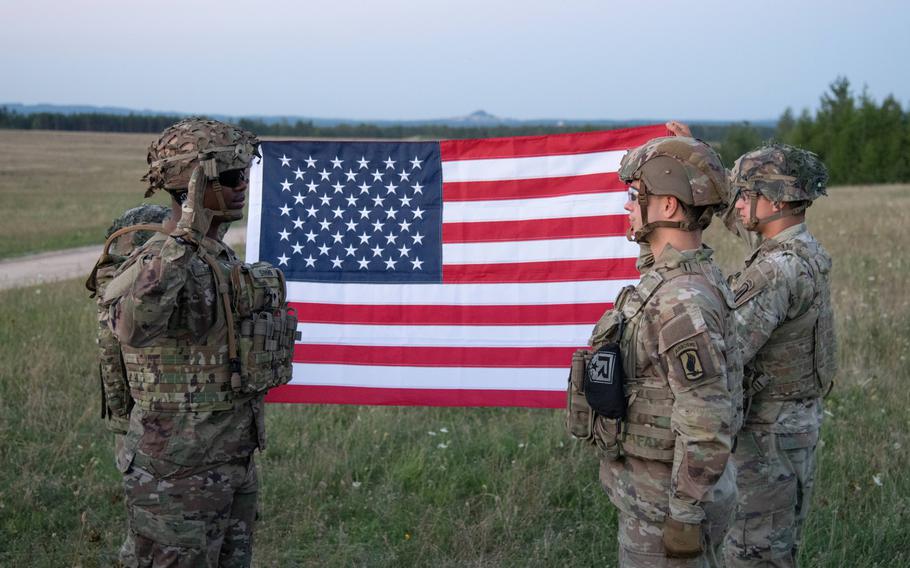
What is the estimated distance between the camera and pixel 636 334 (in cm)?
307

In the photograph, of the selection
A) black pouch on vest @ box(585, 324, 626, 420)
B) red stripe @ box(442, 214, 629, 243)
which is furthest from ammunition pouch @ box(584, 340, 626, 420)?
red stripe @ box(442, 214, 629, 243)

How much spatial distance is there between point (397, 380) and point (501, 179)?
162 centimetres

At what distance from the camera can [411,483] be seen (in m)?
5.95

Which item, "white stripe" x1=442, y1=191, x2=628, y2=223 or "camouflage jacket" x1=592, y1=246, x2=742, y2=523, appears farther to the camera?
"white stripe" x1=442, y1=191, x2=628, y2=223

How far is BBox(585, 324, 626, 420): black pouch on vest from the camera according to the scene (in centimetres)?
301

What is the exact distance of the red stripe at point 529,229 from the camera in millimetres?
5637

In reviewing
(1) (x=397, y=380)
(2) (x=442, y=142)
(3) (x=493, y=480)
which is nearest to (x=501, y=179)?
(2) (x=442, y=142)

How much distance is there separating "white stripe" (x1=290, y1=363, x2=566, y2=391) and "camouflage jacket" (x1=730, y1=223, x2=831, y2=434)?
186cm

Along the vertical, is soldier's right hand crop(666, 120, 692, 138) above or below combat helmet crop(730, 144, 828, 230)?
above

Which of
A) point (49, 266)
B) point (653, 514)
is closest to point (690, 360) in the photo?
point (653, 514)

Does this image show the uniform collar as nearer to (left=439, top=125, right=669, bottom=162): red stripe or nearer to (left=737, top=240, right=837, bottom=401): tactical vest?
(left=737, top=240, right=837, bottom=401): tactical vest

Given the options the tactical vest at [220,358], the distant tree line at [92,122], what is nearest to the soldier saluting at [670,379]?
the tactical vest at [220,358]

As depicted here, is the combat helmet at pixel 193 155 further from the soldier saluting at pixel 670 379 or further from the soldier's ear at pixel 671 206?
the soldier's ear at pixel 671 206

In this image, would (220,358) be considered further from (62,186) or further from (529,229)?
(62,186)
